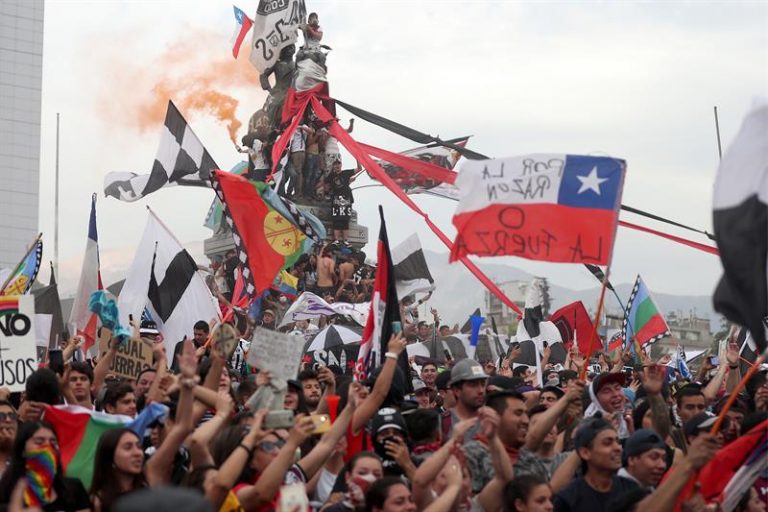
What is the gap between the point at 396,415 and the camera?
852 centimetres

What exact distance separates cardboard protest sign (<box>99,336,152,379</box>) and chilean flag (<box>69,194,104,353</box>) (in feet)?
9.32

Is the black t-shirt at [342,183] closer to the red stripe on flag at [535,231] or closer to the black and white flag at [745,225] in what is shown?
the red stripe on flag at [535,231]

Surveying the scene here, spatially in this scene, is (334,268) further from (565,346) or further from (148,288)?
(148,288)

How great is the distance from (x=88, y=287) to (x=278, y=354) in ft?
24.2

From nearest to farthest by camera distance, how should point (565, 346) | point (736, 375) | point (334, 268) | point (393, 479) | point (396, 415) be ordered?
point (393, 479) → point (396, 415) → point (736, 375) → point (565, 346) → point (334, 268)

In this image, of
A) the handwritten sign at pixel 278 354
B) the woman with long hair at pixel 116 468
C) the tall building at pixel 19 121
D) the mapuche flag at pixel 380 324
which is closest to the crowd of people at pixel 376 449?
the woman with long hair at pixel 116 468

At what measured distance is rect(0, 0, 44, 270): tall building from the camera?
7469 cm

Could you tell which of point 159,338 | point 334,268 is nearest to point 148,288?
point 159,338

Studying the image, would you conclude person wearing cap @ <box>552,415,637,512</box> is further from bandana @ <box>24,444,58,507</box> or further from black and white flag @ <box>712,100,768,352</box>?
bandana @ <box>24,444,58,507</box>

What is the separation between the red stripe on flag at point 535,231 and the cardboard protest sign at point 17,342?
3.52 meters

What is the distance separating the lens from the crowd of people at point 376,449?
24.2 feet

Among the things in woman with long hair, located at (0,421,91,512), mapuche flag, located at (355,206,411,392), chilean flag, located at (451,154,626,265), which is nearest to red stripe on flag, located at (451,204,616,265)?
chilean flag, located at (451,154,626,265)

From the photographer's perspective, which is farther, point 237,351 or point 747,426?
point 237,351

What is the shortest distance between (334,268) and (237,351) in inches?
581
